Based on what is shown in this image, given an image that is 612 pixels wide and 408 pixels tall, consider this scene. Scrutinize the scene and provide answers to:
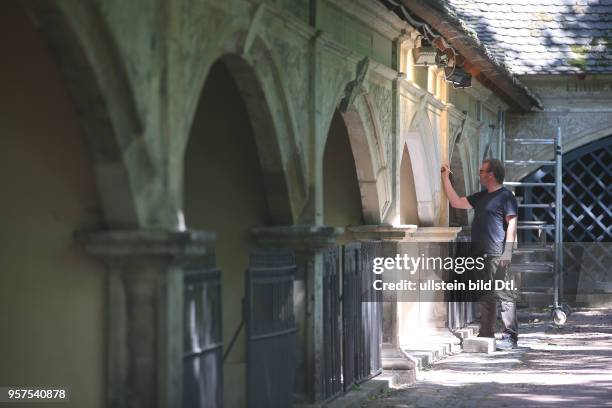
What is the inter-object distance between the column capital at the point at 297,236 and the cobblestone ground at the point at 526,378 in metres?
1.38

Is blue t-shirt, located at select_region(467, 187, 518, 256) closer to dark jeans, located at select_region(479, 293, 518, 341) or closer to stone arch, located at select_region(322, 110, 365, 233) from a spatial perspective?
dark jeans, located at select_region(479, 293, 518, 341)

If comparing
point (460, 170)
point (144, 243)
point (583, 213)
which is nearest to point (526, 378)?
point (144, 243)

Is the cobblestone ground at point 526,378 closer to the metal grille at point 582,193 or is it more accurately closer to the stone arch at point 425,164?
the stone arch at point 425,164

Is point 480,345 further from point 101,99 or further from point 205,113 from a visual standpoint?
point 101,99

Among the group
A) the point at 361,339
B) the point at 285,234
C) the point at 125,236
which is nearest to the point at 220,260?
the point at 285,234

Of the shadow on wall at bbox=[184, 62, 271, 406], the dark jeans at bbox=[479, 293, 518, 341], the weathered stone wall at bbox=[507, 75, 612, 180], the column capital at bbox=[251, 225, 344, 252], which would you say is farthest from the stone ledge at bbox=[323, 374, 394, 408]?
the weathered stone wall at bbox=[507, 75, 612, 180]

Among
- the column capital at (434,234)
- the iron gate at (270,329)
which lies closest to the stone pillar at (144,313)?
the iron gate at (270,329)

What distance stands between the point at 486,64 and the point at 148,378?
28.9ft

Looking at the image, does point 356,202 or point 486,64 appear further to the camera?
point 486,64

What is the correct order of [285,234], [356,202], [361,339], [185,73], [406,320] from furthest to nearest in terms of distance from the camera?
1. [406,320]
2. [356,202]
3. [361,339]
4. [285,234]
5. [185,73]

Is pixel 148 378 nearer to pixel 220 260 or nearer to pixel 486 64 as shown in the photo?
pixel 220 260

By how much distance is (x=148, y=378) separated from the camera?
572 cm

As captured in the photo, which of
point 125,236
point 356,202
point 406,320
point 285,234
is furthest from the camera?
point 406,320

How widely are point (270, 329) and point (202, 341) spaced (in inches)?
41.7
